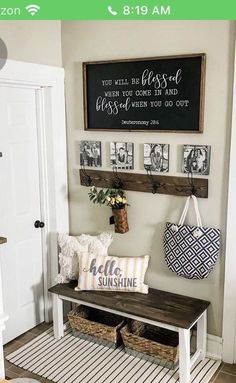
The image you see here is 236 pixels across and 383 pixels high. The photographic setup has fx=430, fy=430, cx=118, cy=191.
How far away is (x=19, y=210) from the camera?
10.7ft

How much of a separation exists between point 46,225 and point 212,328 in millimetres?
1490

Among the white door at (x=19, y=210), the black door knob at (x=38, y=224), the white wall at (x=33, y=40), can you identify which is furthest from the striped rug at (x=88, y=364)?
the white wall at (x=33, y=40)

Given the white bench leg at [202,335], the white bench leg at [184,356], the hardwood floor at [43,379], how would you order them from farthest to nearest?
the white bench leg at [202,335] → the hardwood floor at [43,379] → the white bench leg at [184,356]

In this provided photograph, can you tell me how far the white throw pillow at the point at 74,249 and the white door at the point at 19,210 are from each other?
0.26 m

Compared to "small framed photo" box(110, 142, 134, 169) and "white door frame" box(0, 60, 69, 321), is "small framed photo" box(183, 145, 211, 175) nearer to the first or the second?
"small framed photo" box(110, 142, 134, 169)

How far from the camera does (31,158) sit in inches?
130

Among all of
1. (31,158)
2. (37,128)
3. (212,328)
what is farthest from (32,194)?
(212,328)

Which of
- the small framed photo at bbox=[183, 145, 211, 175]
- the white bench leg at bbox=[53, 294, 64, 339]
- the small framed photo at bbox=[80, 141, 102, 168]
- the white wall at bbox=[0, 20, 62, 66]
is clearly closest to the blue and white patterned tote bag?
the small framed photo at bbox=[183, 145, 211, 175]

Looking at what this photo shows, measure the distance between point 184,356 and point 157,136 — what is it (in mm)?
1471

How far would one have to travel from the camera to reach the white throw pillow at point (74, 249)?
329 cm

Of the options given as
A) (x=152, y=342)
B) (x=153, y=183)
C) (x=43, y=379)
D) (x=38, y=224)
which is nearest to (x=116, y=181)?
(x=153, y=183)

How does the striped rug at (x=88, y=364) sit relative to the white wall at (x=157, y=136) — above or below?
below
